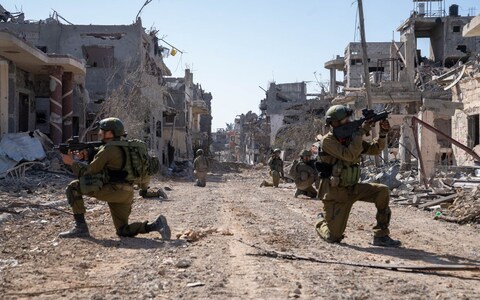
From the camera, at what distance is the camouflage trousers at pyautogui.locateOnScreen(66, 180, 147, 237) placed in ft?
22.8

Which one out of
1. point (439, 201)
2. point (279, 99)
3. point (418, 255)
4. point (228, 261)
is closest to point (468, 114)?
point (439, 201)

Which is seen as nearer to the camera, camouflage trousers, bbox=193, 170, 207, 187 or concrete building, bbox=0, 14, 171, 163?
camouflage trousers, bbox=193, 170, 207, 187

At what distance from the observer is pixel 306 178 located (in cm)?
1505

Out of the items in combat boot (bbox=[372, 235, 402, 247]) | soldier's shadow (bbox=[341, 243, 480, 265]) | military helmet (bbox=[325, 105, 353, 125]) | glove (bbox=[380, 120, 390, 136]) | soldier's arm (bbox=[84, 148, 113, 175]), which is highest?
military helmet (bbox=[325, 105, 353, 125])

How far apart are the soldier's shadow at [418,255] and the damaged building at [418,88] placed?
256cm

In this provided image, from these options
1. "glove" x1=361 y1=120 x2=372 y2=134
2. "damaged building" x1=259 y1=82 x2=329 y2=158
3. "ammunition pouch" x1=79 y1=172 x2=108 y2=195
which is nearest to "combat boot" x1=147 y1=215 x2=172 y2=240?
"ammunition pouch" x1=79 y1=172 x2=108 y2=195

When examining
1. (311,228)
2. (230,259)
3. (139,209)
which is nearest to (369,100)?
(139,209)

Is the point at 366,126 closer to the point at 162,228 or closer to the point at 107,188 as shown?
the point at 162,228

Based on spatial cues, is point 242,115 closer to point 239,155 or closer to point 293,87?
point 239,155

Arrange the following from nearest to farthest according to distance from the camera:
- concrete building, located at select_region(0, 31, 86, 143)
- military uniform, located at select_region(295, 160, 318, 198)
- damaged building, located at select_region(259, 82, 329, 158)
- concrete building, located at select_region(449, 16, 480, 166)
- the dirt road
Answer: the dirt road → military uniform, located at select_region(295, 160, 318, 198) → concrete building, located at select_region(0, 31, 86, 143) → concrete building, located at select_region(449, 16, 480, 166) → damaged building, located at select_region(259, 82, 329, 158)

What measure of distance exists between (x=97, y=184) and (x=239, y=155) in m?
66.9

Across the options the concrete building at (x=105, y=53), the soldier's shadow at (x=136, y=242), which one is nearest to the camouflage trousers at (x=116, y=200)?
the soldier's shadow at (x=136, y=242)

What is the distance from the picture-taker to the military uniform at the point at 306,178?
15.0 metres

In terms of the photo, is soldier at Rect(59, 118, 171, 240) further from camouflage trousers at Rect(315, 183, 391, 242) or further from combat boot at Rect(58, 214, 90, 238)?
camouflage trousers at Rect(315, 183, 391, 242)
